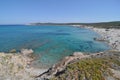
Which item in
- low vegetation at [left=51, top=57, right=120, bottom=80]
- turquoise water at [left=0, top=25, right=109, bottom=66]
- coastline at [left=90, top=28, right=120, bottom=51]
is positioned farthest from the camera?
coastline at [left=90, top=28, right=120, bottom=51]

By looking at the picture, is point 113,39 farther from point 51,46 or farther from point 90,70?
point 90,70

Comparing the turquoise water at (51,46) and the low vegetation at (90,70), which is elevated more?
the low vegetation at (90,70)

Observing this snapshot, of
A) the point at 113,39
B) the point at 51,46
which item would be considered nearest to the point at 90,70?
the point at 51,46

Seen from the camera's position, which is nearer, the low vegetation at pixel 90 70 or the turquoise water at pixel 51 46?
the low vegetation at pixel 90 70

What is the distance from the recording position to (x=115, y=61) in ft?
38.3

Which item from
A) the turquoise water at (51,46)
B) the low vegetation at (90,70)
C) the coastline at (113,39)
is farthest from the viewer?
the coastline at (113,39)

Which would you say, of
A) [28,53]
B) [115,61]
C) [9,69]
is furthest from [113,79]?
[28,53]

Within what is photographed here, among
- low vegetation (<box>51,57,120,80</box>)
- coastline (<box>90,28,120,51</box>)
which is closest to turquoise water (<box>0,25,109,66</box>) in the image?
coastline (<box>90,28,120,51</box>)

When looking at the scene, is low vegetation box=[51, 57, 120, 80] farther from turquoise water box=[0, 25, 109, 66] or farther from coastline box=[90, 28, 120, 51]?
coastline box=[90, 28, 120, 51]

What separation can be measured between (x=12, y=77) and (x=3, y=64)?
2.72 m

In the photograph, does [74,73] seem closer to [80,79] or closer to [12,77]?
[80,79]

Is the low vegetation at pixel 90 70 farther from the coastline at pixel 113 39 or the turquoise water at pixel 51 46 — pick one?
the coastline at pixel 113 39

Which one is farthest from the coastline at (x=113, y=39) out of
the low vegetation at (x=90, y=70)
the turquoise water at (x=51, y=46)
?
the low vegetation at (x=90, y=70)

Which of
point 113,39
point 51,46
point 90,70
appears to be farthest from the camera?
point 113,39
